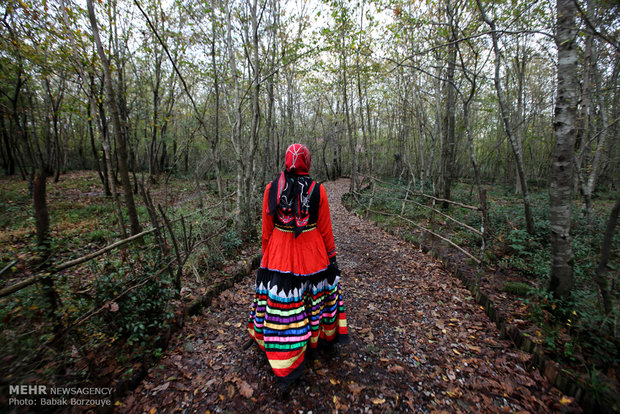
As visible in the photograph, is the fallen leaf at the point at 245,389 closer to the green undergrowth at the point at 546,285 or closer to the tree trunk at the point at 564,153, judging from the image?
the green undergrowth at the point at 546,285

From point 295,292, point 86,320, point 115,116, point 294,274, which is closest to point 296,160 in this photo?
point 294,274

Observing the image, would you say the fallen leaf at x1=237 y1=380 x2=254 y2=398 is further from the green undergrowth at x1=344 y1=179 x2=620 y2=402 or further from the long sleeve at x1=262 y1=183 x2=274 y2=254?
the green undergrowth at x1=344 y1=179 x2=620 y2=402

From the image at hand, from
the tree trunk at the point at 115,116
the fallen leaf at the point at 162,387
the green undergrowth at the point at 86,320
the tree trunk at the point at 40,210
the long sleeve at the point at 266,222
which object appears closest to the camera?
the green undergrowth at the point at 86,320

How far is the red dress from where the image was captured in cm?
204

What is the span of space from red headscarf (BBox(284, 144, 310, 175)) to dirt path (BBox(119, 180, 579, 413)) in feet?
6.70

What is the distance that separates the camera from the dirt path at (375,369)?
204 centimetres

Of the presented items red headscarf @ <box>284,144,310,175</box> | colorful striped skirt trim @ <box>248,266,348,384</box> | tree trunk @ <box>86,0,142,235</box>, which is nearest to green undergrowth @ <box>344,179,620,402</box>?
colorful striped skirt trim @ <box>248,266,348,384</box>

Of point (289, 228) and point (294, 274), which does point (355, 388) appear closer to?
point (294, 274)

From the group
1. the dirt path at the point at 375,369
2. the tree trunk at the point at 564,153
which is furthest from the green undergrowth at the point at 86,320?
the tree trunk at the point at 564,153

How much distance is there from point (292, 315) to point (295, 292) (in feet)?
0.65

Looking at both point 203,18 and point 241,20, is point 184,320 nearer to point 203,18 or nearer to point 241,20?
point 241,20

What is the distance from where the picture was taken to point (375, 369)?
242 centimetres

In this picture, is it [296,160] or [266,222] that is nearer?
[296,160]

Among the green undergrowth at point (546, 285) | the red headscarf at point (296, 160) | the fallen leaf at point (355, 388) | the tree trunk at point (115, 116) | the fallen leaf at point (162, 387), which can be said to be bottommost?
the fallen leaf at point (355, 388)
